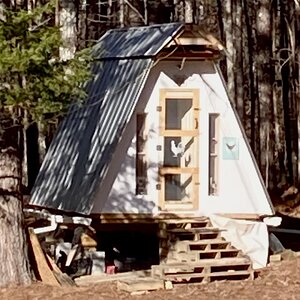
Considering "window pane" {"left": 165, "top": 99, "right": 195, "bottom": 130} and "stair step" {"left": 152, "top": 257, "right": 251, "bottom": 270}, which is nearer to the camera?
"stair step" {"left": 152, "top": 257, "right": 251, "bottom": 270}

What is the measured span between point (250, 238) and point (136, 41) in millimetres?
3886

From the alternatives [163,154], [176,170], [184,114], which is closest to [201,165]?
[176,170]

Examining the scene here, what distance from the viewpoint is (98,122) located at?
1666 centimetres

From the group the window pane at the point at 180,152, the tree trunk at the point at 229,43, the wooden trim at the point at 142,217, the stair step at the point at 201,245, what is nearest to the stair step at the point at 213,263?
the stair step at the point at 201,245

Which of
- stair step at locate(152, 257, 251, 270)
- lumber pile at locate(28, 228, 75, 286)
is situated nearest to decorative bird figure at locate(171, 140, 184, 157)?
stair step at locate(152, 257, 251, 270)

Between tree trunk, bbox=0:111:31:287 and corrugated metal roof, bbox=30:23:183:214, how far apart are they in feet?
7.37

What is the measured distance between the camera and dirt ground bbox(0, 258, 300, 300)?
1303 cm

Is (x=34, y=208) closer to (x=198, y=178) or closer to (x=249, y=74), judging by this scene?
(x=198, y=178)

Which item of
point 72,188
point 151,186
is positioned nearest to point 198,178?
point 151,186

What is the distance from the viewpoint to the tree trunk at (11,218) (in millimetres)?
13328

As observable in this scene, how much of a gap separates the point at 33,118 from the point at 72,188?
13.6 ft

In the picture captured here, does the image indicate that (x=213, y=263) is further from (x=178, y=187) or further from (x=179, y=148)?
(x=179, y=148)

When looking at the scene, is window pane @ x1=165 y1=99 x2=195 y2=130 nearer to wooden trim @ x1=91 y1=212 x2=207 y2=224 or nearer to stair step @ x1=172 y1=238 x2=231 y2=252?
wooden trim @ x1=91 y1=212 x2=207 y2=224

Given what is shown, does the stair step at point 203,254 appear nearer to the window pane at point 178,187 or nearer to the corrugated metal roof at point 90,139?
the window pane at point 178,187
